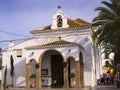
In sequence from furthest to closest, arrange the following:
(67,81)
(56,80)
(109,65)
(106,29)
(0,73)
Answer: (109,65), (0,73), (56,80), (67,81), (106,29)

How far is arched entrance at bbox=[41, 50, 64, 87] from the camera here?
3078cm

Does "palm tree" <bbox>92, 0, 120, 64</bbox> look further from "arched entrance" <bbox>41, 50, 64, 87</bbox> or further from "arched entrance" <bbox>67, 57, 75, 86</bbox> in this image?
"arched entrance" <bbox>41, 50, 64, 87</bbox>

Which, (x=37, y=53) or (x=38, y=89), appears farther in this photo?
(x=37, y=53)

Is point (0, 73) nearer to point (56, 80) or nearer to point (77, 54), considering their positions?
point (56, 80)

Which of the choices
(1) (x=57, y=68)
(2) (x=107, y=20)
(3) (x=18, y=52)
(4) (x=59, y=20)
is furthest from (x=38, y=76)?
(2) (x=107, y=20)

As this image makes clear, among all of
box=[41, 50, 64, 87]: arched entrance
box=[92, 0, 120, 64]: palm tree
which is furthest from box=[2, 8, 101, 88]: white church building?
box=[92, 0, 120, 64]: palm tree

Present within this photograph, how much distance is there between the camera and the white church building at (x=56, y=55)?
2879 centimetres

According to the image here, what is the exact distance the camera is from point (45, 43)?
32.4 meters

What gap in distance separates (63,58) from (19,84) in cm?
691

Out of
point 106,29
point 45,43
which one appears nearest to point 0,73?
point 45,43

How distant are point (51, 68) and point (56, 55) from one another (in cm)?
151

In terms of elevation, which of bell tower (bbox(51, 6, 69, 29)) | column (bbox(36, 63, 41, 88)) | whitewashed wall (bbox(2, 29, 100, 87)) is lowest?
column (bbox(36, 63, 41, 88))

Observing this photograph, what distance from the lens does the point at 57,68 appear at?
31172 mm

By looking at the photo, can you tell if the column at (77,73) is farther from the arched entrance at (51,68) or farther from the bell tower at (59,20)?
the bell tower at (59,20)
